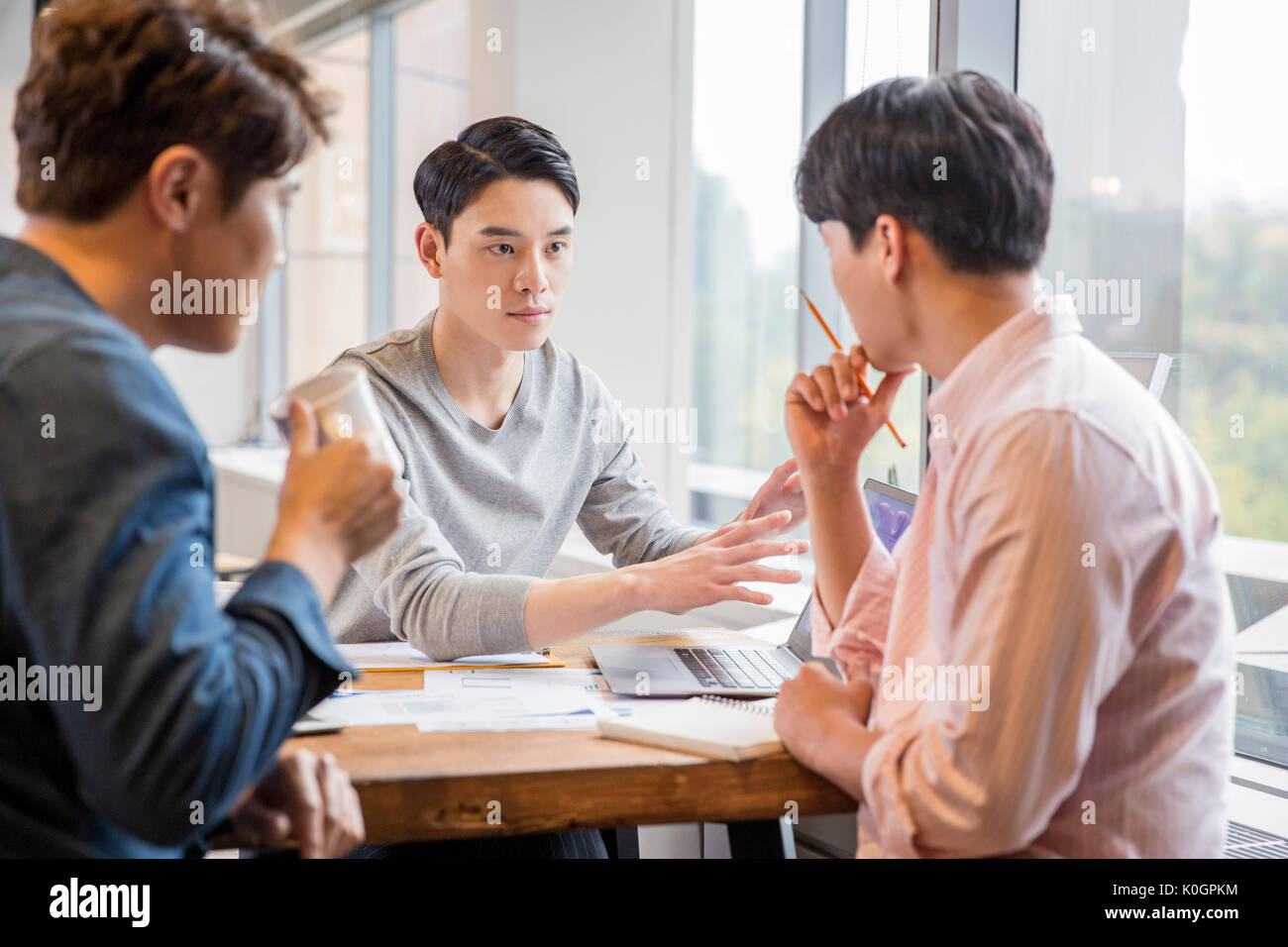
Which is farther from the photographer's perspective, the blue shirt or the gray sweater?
the gray sweater

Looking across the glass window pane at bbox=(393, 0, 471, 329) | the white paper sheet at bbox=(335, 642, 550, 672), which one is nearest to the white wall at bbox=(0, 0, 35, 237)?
the glass window pane at bbox=(393, 0, 471, 329)

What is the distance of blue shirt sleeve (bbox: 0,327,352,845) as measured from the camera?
0.78m

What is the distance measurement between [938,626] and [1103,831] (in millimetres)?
227

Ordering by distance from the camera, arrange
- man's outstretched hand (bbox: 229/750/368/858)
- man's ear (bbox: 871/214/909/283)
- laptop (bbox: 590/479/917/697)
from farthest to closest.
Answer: laptop (bbox: 590/479/917/697) → man's ear (bbox: 871/214/909/283) → man's outstretched hand (bbox: 229/750/368/858)

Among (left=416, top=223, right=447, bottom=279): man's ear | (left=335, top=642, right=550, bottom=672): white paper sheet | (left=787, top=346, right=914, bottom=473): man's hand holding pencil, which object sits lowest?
(left=335, top=642, right=550, bottom=672): white paper sheet

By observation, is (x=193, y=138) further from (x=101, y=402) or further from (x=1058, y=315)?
(x=1058, y=315)

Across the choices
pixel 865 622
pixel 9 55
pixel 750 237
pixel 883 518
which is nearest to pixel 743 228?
pixel 750 237

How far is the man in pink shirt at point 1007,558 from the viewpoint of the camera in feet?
3.10

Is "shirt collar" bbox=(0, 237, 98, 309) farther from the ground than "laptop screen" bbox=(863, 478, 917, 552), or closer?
farther from the ground

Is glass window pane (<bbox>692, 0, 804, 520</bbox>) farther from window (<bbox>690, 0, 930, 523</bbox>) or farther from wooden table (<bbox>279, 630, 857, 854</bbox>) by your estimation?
wooden table (<bbox>279, 630, 857, 854</bbox>)

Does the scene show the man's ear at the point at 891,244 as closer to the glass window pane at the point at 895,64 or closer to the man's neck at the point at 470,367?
the man's neck at the point at 470,367

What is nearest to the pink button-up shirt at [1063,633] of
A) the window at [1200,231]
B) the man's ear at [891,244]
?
the man's ear at [891,244]

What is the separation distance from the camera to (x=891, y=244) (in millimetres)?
1129

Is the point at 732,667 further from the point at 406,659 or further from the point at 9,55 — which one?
the point at 9,55
